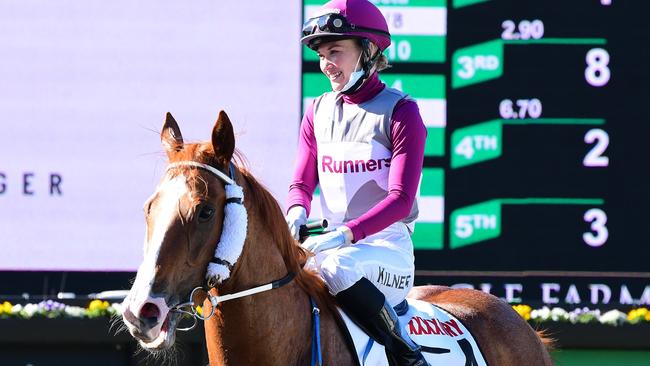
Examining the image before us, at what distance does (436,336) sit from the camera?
3793 mm

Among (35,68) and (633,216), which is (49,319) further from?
(633,216)

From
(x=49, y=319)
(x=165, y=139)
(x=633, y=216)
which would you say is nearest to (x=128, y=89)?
(x=49, y=319)

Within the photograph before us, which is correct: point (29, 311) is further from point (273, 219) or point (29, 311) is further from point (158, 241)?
point (158, 241)

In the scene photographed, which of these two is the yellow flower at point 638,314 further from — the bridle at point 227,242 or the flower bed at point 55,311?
the bridle at point 227,242

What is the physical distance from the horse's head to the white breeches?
1.77 feet

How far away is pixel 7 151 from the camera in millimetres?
6648

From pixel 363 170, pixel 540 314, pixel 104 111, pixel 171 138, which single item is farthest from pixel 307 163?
pixel 104 111

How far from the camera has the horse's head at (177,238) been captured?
9.19 feet

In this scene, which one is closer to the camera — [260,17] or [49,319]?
[49,319]

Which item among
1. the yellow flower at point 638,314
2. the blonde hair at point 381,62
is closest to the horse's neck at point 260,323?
the blonde hair at point 381,62

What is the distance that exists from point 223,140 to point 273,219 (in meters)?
0.30

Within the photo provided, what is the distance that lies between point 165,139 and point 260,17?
376 cm

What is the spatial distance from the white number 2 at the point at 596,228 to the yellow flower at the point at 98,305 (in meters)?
2.83

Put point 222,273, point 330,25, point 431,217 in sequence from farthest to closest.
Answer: point 431,217
point 330,25
point 222,273
